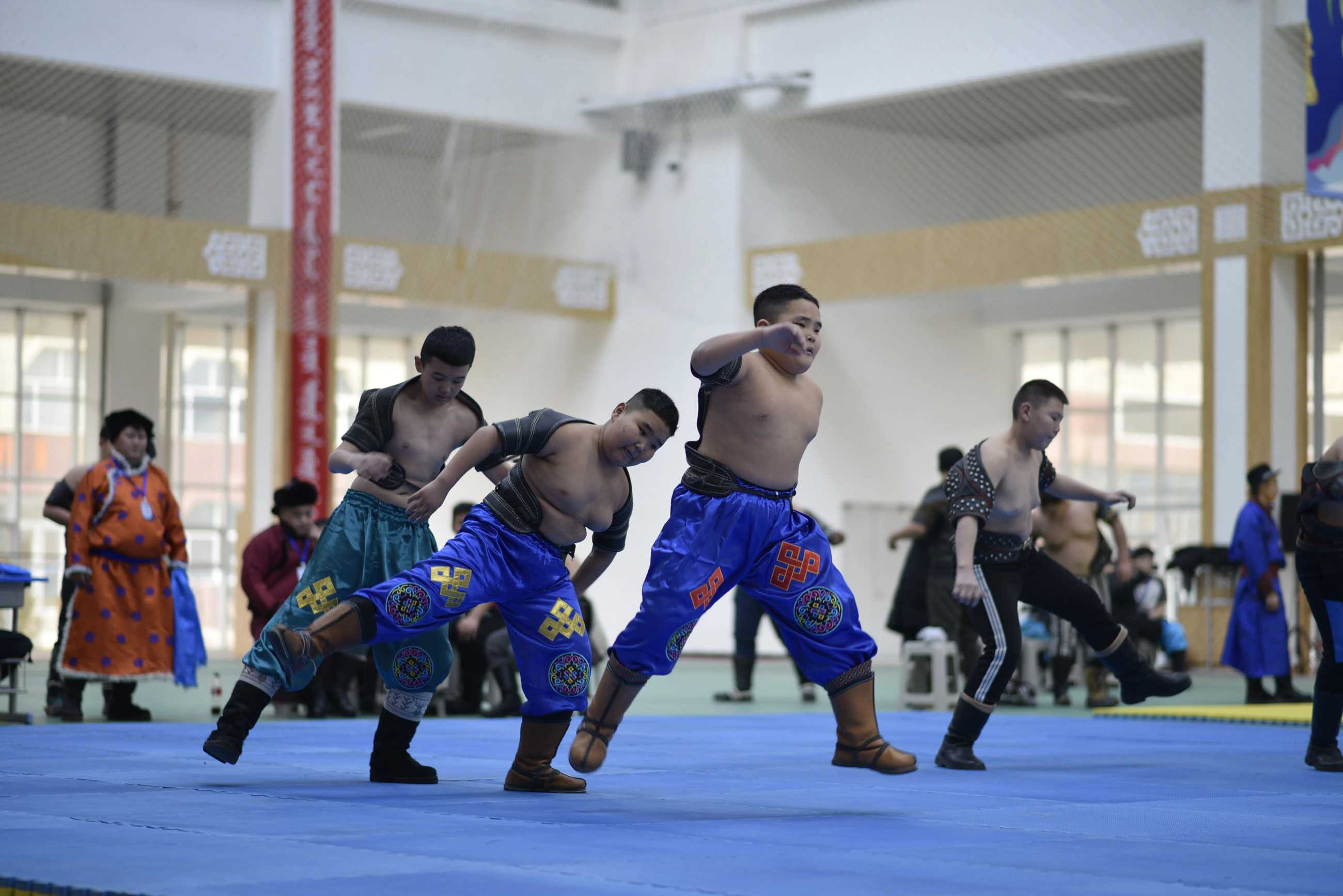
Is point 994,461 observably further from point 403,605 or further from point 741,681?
point 741,681

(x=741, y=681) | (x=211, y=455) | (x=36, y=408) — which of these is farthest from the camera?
(x=211, y=455)

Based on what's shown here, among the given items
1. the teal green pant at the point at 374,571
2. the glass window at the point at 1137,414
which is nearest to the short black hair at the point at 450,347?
the teal green pant at the point at 374,571

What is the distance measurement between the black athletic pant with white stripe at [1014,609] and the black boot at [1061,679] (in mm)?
5291

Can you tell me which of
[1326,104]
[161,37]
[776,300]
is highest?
[161,37]

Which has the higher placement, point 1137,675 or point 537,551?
point 537,551

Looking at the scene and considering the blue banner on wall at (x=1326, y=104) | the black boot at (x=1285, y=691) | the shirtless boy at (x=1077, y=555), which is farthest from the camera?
the black boot at (x=1285, y=691)

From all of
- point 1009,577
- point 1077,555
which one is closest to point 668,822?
point 1009,577

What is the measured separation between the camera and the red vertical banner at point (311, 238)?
18609mm

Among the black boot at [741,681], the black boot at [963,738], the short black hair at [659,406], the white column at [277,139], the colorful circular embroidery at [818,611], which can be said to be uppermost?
the white column at [277,139]

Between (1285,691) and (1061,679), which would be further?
(1061,679)

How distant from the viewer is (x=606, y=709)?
18.6 feet

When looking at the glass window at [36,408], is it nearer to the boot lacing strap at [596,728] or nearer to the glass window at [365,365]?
the glass window at [365,365]

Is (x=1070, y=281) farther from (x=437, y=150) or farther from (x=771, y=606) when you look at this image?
(x=771, y=606)

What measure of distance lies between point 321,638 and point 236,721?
43cm
